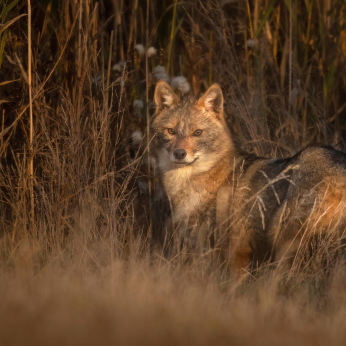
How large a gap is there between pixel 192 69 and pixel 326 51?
148cm

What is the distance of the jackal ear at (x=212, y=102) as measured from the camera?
5418mm

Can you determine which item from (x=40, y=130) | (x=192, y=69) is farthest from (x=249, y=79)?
(x=40, y=130)

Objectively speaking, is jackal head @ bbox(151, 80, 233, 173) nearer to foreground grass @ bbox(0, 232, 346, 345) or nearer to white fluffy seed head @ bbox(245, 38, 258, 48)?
white fluffy seed head @ bbox(245, 38, 258, 48)

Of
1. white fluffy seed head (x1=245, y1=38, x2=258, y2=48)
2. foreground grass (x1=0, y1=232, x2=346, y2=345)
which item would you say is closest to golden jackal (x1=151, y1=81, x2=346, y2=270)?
foreground grass (x1=0, y1=232, x2=346, y2=345)

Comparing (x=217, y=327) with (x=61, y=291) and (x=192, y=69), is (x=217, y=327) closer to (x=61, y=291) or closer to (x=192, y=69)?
(x=61, y=291)

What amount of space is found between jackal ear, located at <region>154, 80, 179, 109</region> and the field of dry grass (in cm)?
15

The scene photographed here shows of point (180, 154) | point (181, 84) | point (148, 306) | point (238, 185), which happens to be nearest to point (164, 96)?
point (181, 84)

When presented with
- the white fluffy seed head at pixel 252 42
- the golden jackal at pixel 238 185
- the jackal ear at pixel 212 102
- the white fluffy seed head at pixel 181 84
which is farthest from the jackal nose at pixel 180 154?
the white fluffy seed head at pixel 252 42

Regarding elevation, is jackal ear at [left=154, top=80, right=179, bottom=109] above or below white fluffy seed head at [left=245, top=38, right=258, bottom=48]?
below

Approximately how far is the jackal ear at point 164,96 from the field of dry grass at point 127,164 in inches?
5.9

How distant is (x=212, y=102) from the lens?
5.50 meters

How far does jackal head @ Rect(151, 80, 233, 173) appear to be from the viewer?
526 cm

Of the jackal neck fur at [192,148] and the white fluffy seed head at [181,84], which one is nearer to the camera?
the jackal neck fur at [192,148]

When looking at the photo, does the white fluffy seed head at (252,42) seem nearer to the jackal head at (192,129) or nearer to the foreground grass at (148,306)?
the jackal head at (192,129)
